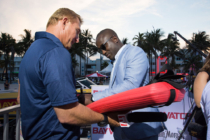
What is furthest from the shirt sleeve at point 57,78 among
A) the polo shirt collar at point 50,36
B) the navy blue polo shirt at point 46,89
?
the polo shirt collar at point 50,36

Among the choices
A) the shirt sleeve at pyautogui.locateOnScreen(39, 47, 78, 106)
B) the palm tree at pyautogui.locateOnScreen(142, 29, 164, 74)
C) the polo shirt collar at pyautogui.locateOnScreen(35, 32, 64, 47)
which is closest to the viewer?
the shirt sleeve at pyautogui.locateOnScreen(39, 47, 78, 106)

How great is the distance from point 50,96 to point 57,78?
0.15 m

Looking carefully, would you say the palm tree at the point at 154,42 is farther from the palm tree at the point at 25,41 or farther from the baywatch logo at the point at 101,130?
the baywatch logo at the point at 101,130

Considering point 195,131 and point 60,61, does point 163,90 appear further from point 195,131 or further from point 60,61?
point 195,131

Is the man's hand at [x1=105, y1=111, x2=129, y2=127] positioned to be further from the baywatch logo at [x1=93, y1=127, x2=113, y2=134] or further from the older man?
the baywatch logo at [x1=93, y1=127, x2=113, y2=134]

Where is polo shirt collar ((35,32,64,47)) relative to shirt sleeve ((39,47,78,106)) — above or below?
above

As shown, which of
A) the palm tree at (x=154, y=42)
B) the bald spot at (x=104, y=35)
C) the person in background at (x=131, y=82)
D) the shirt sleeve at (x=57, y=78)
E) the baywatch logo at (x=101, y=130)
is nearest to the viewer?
the shirt sleeve at (x=57, y=78)

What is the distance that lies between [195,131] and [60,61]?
2067 millimetres

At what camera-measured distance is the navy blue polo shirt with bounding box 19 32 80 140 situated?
103 centimetres

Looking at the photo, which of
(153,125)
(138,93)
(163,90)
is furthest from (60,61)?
(153,125)

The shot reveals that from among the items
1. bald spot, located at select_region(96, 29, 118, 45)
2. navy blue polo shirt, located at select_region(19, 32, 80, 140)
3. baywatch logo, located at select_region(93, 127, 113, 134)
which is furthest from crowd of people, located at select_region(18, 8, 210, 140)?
baywatch logo, located at select_region(93, 127, 113, 134)

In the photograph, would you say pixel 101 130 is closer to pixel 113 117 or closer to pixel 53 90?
pixel 113 117

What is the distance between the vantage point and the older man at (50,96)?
1030 millimetres

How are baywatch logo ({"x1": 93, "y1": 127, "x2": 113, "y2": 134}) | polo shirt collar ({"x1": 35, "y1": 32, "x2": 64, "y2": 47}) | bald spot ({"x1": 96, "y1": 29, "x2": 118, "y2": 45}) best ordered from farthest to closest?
1. baywatch logo ({"x1": 93, "y1": 127, "x2": 113, "y2": 134})
2. bald spot ({"x1": 96, "y1": 29, "x2": 118, "y2": 45})
3. polo shirt collar ({"x1": 35, "y1": 32, "x2": 64, "y2": 47})
